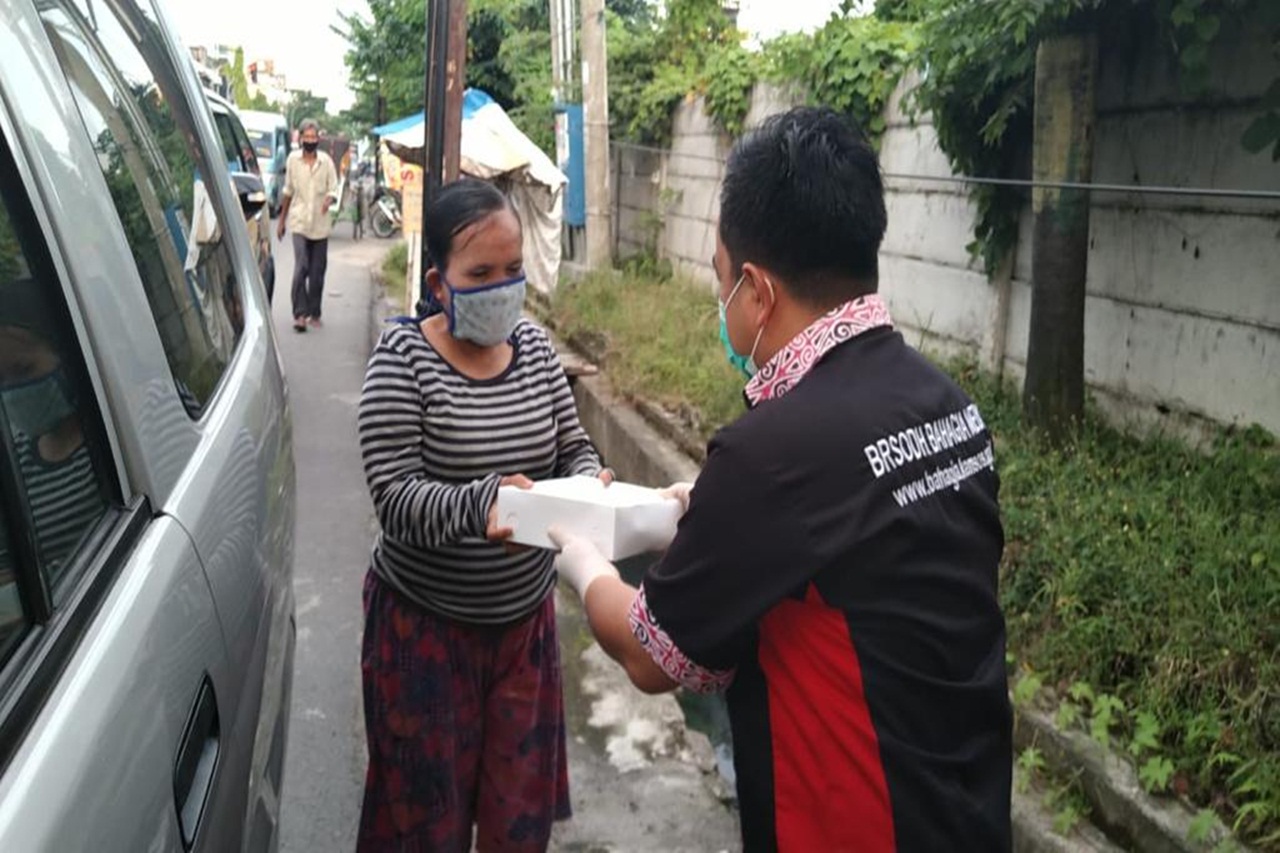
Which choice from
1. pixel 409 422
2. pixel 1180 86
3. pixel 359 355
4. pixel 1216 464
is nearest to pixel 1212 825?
pixel 1216 464

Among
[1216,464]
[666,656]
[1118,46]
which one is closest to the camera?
[666,656]

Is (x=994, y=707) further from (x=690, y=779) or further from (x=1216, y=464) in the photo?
(x=1216, y=464)

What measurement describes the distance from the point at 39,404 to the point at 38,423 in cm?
2

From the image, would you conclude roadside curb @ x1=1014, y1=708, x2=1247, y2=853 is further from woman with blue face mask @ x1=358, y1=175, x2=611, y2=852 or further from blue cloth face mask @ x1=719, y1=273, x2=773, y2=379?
blue cloth face mask @ x1=719, y1=273, x2=773, y2=379

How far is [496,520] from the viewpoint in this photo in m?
2.06

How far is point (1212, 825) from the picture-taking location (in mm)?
2518

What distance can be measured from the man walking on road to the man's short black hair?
9696mm

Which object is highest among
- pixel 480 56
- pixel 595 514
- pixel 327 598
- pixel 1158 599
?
pixel 480 56

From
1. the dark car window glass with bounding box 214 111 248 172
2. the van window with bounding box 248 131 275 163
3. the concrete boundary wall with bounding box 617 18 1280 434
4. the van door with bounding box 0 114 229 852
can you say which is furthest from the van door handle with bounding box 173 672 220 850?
the van window with bounding box 248 131 275 163

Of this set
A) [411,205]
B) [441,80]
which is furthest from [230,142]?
[441,80]

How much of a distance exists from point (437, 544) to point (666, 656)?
80cm

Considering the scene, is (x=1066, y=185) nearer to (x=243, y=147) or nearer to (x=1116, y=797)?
(x=1116, y=797)

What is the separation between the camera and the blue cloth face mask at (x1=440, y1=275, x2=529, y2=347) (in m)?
2.27

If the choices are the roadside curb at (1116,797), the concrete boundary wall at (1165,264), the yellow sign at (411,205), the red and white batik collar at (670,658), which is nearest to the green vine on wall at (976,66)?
the concrete boundary wall at (1165,264)
